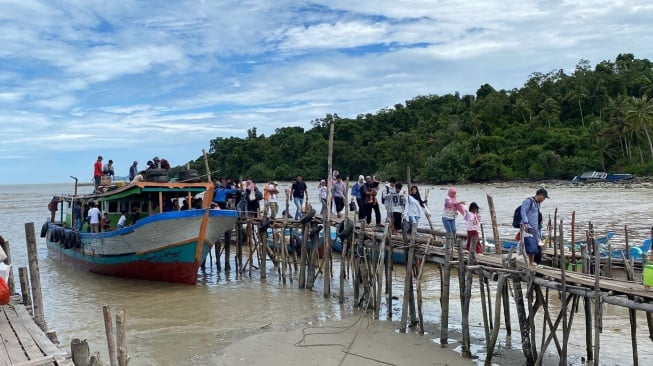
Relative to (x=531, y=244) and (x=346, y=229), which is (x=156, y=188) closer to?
(x=346, y=229)

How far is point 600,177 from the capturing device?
176ft

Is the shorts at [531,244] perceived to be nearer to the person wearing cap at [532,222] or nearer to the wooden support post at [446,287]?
the person wearing cap at [532,222]

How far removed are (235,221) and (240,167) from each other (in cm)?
7262

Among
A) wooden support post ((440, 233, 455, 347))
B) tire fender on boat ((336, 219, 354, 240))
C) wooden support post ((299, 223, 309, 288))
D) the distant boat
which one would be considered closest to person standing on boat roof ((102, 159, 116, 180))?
wooden support post ((299, 223, 309, 288))

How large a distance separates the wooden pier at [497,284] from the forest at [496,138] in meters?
41.2

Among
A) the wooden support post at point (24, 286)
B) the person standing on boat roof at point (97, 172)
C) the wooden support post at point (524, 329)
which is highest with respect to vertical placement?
the person standing on boat roof at point (97, 172)

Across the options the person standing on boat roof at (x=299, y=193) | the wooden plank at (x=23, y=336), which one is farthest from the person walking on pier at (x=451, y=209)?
the wooden plank at (x=23, y=336)

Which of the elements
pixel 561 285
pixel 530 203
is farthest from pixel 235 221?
pixel 561 285

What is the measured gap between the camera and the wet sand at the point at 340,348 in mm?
9773

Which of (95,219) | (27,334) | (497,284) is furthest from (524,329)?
(95,219)

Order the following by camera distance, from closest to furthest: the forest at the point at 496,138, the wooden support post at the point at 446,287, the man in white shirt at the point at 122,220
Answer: the wooden support post at the point at 446,287 < the man in white shirt at the point at 122,220 < the forest at the point at 496,138

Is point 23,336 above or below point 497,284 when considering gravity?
above

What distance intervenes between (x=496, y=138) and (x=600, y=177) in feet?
44.4

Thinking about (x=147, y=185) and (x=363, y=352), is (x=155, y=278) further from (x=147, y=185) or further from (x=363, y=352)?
(x=363, y=352)
